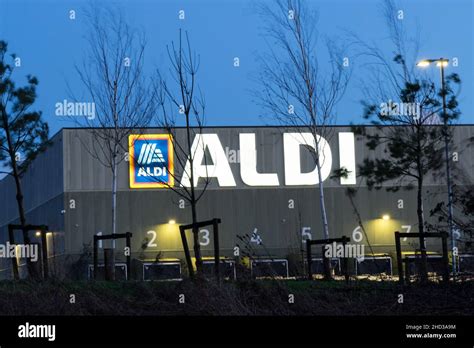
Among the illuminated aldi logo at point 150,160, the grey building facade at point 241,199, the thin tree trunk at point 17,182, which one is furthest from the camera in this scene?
the grey building facade at point 241,199

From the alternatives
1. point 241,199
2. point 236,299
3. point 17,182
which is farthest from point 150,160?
point 236,299

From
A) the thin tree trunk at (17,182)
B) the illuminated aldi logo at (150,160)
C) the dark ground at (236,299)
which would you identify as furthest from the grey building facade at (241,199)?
the dark ground at (236,299)

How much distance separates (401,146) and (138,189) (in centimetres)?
2185

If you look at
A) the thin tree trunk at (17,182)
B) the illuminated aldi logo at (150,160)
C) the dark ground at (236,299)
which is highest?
the illuminated aldi logo at (150,160)

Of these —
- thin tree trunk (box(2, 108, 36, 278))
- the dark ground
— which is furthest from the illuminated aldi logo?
the dark ground

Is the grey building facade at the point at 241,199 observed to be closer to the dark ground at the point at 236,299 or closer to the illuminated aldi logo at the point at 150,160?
the illuminated aldi logo at the point at 150,160

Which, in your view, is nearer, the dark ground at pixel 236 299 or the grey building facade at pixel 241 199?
the dark ground at pixel 236 299

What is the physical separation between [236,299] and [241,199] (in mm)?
31966

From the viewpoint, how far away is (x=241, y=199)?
48.4 meters

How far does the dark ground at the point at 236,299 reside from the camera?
16156 mm

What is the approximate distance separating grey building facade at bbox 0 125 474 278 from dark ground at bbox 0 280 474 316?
27.9 meters

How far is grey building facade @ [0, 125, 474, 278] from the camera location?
4741 centimetres

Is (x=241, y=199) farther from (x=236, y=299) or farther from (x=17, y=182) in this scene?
(x=236, y=299)

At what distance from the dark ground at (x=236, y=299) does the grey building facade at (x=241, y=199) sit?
27.9 m
